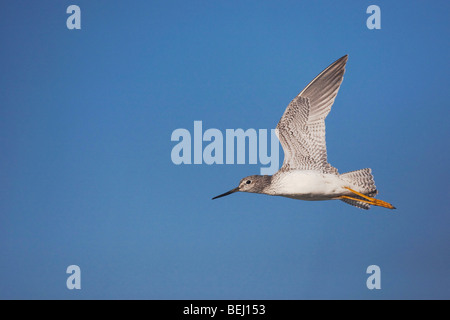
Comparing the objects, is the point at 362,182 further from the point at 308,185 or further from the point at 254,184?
the point at 254,184

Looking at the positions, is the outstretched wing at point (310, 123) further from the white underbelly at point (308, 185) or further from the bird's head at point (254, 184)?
the bird's head at point (254, 184)

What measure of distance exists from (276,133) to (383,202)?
4.87 feet

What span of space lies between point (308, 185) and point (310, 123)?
0.83m

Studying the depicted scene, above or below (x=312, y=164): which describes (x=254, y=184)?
below

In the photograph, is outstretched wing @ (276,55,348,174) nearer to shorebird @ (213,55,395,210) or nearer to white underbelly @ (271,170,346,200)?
shorebird @ (213,55,395,210)

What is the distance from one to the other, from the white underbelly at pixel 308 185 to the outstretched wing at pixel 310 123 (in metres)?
0.12

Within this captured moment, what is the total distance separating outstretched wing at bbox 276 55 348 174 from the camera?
5219 mm

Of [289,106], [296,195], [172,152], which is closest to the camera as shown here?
[296,195]

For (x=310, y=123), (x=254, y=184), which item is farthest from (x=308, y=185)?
(x=310, y=123)

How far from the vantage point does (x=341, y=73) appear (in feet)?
17.6

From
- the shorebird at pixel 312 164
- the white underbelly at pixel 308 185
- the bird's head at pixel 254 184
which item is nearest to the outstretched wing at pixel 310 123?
the shorebird at pixel 312 164

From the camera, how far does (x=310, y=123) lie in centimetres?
533
